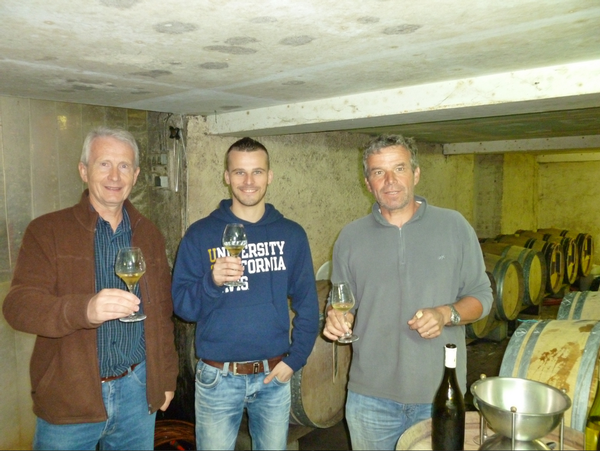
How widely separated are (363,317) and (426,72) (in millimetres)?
1375

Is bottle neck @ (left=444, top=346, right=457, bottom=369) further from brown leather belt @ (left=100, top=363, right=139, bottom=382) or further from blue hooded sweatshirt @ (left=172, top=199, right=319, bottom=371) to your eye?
brown leather belt @ (left=100, top=363, right=139, bottom=382)

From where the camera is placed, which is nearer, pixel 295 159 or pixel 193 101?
pixel 193 101

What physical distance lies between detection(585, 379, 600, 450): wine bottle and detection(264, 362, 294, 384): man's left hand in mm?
1274

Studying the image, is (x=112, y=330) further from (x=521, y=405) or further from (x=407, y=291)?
(x=521, y=405)

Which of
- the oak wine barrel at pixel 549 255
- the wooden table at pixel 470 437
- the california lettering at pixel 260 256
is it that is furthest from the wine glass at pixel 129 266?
the oak wine barrel at pixel 549 255

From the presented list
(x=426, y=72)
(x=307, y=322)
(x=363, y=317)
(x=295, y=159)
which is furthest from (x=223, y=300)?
(x=295, y=159)

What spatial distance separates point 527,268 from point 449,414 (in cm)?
496

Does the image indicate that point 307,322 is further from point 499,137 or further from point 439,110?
point 499,137

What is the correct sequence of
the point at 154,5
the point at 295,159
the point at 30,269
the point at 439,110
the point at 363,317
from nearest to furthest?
1. the point at 154,5
2. the point at 30,269
3. the point at 363,317
4. the point at 439,110
5. the point at 295,159

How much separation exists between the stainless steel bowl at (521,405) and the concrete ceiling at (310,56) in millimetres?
1234

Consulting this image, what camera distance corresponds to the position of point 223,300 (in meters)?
2.25

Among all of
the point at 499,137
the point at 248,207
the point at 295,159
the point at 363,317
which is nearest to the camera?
the point at 363,317

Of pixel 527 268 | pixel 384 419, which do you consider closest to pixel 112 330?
pixel 384 419

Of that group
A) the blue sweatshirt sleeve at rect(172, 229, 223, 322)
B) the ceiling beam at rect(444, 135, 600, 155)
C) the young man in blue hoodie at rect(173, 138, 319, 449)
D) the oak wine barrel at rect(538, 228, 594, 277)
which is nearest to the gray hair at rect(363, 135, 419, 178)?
the young man in blue hoodie at rect(173, 138, 319, 449)
